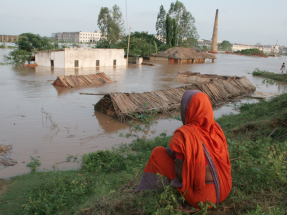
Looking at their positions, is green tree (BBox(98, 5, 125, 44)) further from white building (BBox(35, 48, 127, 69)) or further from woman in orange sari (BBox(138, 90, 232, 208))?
woman in orange sari (BBox(138, 90, 232, 208))

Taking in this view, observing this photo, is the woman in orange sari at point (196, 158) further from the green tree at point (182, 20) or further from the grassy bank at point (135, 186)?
the green tree at point (182, 20)

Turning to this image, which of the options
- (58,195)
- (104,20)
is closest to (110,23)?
(104,20)

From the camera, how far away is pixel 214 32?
6000 cm

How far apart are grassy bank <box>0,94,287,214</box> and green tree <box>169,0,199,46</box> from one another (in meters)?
46.6

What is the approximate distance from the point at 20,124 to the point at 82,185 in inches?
209

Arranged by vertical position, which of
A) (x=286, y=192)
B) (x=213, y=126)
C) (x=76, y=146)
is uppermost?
(x=213, y=126)

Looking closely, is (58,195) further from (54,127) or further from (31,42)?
(31,42)

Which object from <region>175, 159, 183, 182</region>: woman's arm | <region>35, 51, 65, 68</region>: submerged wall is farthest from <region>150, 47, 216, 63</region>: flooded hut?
<region>175, 159, 183, 182</region>: woman's arm

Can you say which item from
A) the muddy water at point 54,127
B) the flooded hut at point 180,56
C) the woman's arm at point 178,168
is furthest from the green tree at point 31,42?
the woman's arm at point 178,168

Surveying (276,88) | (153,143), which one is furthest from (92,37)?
(153,143)

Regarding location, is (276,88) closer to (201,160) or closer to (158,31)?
(201,160)

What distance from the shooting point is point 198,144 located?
1.98 meters

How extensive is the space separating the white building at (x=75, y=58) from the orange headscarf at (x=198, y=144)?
21.3 metres

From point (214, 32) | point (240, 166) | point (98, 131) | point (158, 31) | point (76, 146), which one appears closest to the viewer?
point (240, 166)
